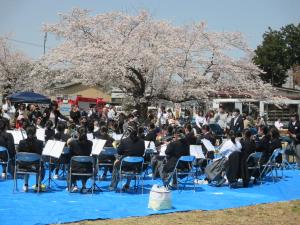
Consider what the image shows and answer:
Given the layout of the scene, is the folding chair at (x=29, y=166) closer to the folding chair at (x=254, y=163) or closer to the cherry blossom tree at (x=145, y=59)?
the folding chair at (x=254, y=163)

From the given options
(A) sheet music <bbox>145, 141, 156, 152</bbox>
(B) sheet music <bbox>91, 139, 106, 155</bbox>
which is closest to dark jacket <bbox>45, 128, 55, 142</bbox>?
(B) sheet music <bbox>91, 139, 106, 155</bbox>

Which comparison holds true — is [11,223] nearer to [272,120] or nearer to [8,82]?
[272,120]

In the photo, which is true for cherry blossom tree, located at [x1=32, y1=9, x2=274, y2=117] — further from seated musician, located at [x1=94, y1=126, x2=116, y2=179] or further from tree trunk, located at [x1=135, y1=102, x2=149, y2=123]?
seated musician, located at [x1=94, y1=126, x2=116, y2=179]

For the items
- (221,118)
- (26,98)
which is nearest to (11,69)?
(26,98)

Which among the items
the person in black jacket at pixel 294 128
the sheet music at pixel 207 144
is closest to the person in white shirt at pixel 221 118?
the person in black jacket at pixel 294 128

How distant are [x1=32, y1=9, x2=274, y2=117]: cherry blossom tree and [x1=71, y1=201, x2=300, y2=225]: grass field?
50.9 ft

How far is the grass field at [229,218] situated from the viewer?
7398 mm

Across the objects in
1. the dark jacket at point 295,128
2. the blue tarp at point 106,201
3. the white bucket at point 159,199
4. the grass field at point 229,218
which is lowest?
the grass field at point 229,218

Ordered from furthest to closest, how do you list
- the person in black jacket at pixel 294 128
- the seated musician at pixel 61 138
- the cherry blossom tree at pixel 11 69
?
the cherry blossom tree at pixel 11 69 < the person in black jacket at pixel 294 128 < the seated musician at pixel 61 138

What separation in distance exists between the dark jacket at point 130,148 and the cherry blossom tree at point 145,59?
532 inches

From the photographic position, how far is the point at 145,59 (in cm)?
2372

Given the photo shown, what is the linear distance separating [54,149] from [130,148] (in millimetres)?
1662

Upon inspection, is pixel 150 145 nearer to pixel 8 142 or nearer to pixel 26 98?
pixel 8 142

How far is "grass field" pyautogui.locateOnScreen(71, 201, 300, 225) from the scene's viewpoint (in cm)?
740
